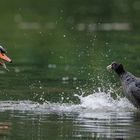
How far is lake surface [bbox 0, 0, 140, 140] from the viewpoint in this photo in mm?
13742

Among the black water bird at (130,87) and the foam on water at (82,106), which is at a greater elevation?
the black water bird at (130,87)

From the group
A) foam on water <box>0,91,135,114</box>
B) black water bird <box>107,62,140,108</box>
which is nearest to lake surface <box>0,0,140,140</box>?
foam on water <box>0,91,135,114</box>

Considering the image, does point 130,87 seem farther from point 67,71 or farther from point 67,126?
point 67,71

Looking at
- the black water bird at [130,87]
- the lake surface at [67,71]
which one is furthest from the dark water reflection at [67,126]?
the black water bird at [130,87]

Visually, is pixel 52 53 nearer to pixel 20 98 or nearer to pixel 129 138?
pixel 20 98

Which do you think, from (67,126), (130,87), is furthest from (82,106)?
(67,126)

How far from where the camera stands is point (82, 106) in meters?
15.9

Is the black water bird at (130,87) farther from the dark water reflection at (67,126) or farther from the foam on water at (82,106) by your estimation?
the dark water reflection at (67,126)

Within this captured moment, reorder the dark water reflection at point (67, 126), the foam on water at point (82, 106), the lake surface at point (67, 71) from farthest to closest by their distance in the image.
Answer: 1. the foam on water at point (82, 106)
2. the lake surface at point (67, 71)
3. the dark water reflection at point (67, 126)

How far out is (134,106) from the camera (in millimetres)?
16234

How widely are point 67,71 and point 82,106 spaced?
5084 mm

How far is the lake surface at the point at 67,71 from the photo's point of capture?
45.1 ft

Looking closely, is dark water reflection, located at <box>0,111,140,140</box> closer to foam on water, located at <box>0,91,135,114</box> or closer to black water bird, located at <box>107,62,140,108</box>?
foam on water, located at <box>0,91,135,114</box>

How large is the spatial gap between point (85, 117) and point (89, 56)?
9.11 metres
